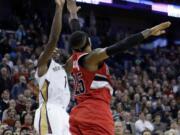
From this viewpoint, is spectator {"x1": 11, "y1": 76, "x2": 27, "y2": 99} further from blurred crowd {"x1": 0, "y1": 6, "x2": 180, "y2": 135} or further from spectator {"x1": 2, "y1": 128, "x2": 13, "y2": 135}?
spectator {"x1": 2, "y1": 128, "x2": 13, "y2": 135}

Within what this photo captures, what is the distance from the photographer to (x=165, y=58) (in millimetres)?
21172

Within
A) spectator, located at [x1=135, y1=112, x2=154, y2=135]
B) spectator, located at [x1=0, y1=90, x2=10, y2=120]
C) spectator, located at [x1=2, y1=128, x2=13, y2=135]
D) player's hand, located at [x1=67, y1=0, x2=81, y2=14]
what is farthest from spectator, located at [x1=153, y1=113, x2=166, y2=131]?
player's hand, located at [x1=67, y1=0, x2=81, y2=14]

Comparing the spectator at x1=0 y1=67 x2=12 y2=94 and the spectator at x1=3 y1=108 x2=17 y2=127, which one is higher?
the spectator at x1=0 y1=67 x2=12 y2=94

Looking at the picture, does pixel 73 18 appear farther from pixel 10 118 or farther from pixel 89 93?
pixel 10 118

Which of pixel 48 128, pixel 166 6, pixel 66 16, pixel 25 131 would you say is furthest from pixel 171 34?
pixel 48 128

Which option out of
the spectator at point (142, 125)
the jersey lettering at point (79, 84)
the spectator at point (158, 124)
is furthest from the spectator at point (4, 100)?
the jersey lettering at point (79, 84)

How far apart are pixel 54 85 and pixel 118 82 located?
9756 millimetres

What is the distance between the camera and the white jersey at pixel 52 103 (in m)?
6.68

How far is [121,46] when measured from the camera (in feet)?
17.4

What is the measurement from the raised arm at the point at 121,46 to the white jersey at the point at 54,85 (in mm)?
1181

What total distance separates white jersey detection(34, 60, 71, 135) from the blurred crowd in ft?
6.98

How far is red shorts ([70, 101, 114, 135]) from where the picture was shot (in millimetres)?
5738

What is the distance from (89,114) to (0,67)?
7991 mm

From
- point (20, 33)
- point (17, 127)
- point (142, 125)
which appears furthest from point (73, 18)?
point (20, 33)
